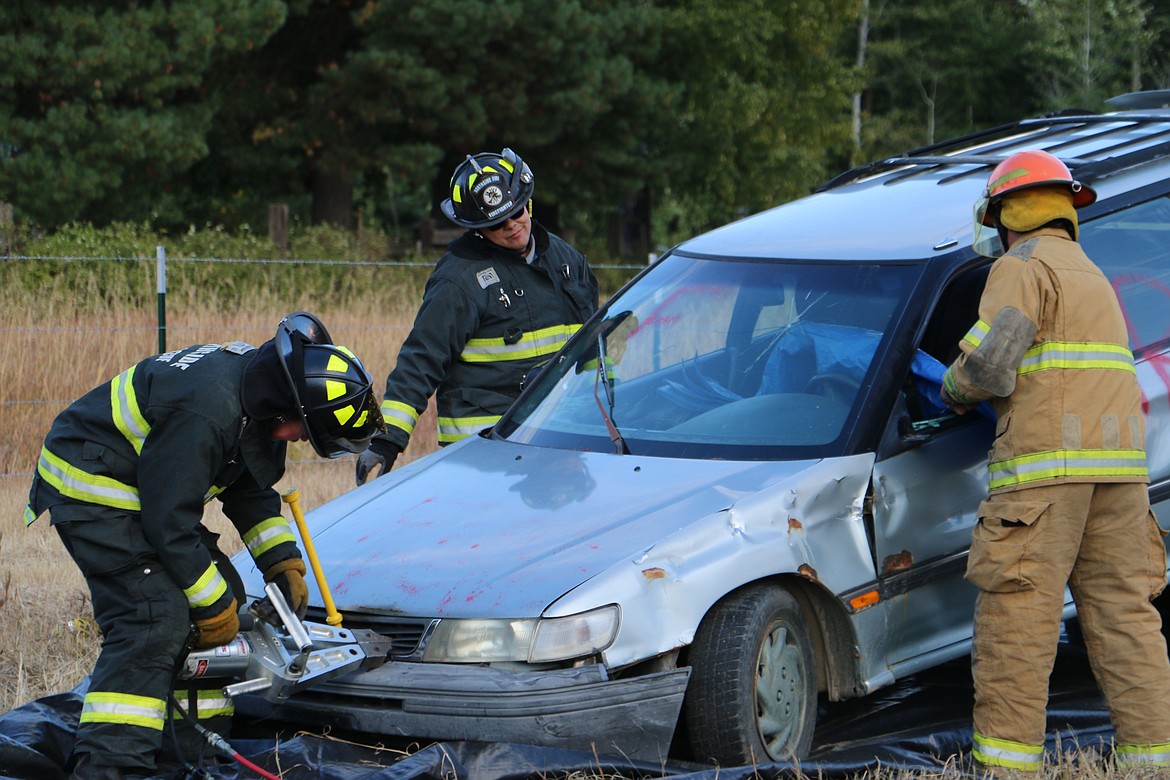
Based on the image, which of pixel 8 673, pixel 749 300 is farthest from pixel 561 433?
pixel 8 673

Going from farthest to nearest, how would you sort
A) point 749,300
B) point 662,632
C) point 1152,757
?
point 749,300 < point 1152,757 < point 662,632

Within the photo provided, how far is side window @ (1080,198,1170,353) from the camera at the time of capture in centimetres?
486

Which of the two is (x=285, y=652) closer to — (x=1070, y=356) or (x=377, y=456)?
(x=377, y=456)

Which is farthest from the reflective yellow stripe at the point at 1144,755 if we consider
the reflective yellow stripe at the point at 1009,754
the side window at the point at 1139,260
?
the side window at the point at 1139,260

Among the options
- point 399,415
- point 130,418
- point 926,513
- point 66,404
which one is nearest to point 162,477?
point 130,418

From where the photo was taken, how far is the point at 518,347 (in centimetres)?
568

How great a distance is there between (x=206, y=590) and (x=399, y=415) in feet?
4.95

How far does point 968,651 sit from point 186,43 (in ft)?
48.8

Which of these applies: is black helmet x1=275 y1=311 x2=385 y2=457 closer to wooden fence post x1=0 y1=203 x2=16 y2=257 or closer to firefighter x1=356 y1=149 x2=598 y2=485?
firefighter x1=356 y1=149 x2=598 y2=485

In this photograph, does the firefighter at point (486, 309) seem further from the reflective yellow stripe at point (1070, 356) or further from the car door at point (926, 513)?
the reflective yellow stripe at point (1070, 356)

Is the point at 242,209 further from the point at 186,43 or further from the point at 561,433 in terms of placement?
the point at 561,433

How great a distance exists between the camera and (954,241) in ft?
15.4

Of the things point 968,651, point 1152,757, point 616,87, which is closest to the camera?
point 1152,757

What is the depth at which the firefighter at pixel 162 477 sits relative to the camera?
3830mm
